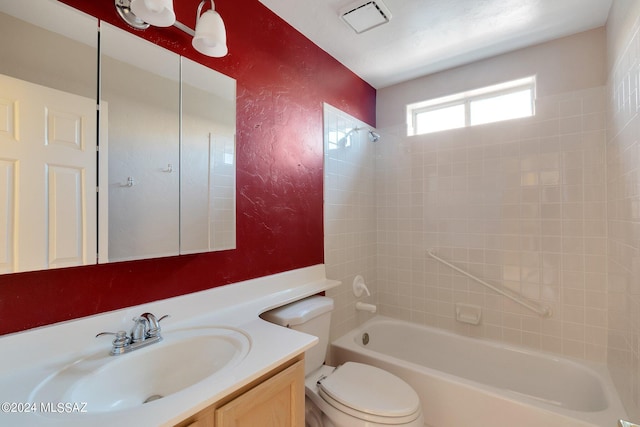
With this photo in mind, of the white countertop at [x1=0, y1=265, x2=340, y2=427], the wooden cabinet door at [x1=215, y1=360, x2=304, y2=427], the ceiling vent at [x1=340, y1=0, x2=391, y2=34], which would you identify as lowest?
the wooden cabinet door at [x1=215, y1=360, x2=304, y2=427]

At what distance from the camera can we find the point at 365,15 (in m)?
1.63

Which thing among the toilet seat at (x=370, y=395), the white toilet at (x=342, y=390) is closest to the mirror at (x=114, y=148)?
the white toilet at (x=342, y=390)

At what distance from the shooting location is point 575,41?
1.85m

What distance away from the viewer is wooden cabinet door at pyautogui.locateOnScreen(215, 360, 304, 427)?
81 cm

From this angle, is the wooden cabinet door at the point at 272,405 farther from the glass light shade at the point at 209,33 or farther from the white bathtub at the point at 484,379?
the glass light shade at the point at 209,33

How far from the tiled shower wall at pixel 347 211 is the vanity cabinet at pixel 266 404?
95cm

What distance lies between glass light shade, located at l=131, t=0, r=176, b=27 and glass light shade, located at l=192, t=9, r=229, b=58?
0.11m

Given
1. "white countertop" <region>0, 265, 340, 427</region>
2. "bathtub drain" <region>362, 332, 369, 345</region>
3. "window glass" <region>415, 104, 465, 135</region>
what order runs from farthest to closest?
"window glass" <region>415, 104, 465, 135</region> < "bathtub drain" <region>362, 332, 369, 345</region> < "white countertop" <region>0, 265, 340, 427</region>

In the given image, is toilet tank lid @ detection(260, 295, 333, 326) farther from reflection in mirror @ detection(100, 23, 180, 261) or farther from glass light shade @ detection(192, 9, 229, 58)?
glass light shade @ detection(192, 9, 229, 58)

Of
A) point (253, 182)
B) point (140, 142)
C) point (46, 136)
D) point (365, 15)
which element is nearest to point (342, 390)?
point (253, 182)

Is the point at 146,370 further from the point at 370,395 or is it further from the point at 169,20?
the point at 169,20

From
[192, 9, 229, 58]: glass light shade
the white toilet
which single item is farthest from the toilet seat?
[192, 9, 229, 58]: glass light shade

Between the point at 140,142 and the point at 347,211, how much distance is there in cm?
149

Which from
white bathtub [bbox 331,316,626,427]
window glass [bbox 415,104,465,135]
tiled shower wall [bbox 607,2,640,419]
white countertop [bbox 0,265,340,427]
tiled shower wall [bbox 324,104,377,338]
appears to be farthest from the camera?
window glass [bbox 415,104,465,135]
